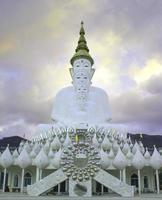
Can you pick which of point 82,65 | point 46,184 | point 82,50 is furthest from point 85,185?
point 82,50

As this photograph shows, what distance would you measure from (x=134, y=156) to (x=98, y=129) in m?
6.49

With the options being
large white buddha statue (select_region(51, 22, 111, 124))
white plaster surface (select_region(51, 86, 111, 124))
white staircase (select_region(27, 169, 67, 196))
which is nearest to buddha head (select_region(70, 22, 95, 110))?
large white buddha statue (select_region(51, 22, 111, 124))

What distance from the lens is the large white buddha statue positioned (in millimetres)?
33688

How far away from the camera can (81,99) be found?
112ft

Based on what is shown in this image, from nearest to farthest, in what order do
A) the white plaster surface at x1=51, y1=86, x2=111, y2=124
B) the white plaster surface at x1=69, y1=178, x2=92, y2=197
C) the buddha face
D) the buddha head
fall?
the white plaster surface at x1=69, y1=178, x2=92, y2=197 < the white plaster surface at x1=51, y1=86, x2=111, y2=124 < the buddha head < the buddha face

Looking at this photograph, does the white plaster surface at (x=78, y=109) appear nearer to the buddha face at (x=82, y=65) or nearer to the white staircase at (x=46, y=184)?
the buddha face at (x=82, y=65)

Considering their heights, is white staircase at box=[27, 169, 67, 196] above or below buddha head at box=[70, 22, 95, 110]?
below

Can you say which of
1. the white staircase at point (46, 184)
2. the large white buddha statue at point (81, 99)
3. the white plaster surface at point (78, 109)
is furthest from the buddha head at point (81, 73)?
the white staircase at point (46, 184)

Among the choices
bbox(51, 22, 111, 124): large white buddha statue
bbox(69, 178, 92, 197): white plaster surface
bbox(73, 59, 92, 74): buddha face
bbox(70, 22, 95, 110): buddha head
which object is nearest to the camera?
bbox(69, 178, 92, 197): white plaster surface

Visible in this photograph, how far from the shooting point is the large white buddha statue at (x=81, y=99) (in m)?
33.7

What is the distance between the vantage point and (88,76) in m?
35.4

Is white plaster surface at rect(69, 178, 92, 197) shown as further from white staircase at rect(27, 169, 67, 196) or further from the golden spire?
the golden spire

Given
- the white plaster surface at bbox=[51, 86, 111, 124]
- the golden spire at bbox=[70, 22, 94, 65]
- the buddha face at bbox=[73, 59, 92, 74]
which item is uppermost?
the golden spire at bbox=[70, 22, 94, 65]

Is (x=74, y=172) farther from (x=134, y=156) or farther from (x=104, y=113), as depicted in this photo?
(x=104, y=113)
